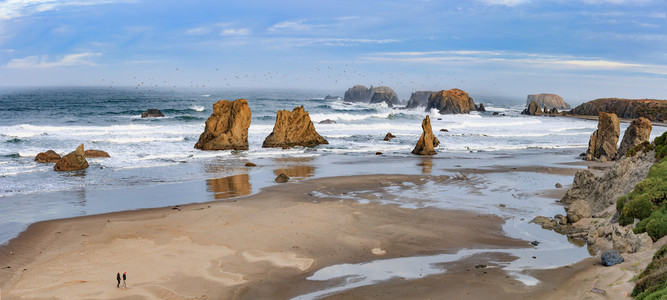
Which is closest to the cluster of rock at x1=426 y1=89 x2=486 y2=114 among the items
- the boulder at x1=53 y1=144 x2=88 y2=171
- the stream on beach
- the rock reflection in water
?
the stream on beach

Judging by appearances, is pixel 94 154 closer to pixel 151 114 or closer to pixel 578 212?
pixel 578 212

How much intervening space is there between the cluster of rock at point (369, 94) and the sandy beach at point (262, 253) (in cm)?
13642

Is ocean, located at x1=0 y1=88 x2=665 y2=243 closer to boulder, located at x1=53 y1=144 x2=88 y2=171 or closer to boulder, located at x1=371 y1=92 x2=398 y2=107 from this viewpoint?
boulder, located at x1=53 y1=144 x2=88 y2=171

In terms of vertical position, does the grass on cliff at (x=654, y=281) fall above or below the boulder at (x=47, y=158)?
above

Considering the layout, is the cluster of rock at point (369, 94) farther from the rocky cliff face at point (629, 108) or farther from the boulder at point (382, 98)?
the rocky cliff face at point (629, 108)

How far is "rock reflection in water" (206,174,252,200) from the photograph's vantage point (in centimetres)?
2591

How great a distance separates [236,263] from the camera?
1534 centimetres

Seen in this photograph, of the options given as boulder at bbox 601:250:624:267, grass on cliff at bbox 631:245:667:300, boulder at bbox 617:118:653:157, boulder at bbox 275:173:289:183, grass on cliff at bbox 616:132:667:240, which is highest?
boulder at bbox 617:118:653:157

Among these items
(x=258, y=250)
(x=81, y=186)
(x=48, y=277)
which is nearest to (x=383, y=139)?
(x=81, y=186)

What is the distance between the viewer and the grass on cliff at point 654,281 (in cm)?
971

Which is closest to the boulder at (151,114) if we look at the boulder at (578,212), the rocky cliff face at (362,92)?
the boulder at (578,212)

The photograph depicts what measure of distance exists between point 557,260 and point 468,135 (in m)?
50.1

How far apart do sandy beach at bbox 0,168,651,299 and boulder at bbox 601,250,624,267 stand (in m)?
0.22

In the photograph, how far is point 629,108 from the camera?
107875 millimetres
